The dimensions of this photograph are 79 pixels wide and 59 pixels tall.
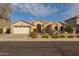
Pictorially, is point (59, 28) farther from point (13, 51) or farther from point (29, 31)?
point (13, 51)

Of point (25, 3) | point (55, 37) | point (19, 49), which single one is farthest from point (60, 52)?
point (25, 3)

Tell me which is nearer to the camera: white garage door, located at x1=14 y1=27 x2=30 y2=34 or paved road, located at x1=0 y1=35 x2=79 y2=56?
paved road, located at x1=0 y1=35 x2=79 y2=56

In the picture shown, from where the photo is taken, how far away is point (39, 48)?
Answer: 13.1 metres

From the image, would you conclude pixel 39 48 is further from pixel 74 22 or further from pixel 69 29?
pixel 74 22

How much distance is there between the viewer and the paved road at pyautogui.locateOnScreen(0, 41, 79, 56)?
1257 cm

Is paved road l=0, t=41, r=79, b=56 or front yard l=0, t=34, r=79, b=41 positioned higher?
front yard l=0, t=34, r=79, b=41

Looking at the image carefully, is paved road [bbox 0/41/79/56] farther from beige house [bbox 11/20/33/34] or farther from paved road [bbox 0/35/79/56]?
beige house [bbox 11/20/33/34]

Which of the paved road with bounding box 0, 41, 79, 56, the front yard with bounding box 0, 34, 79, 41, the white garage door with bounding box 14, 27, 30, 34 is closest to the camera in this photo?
the paved road with bounding box 0, 41, 79, 56

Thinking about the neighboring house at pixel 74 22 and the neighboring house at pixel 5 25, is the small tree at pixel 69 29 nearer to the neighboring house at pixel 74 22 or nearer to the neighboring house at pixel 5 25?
the neighboring house at pixel 74 22

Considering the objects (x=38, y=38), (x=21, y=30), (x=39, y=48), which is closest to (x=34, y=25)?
(x=38, y=38)

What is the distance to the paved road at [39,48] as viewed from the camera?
12570mm

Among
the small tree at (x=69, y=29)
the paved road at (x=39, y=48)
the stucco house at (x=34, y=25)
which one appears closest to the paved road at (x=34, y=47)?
the paved road at (x=39, y=48)

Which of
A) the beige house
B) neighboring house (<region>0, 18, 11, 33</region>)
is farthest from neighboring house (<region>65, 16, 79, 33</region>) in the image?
neighboring house (<region>0, 18, 11, 33</region>)

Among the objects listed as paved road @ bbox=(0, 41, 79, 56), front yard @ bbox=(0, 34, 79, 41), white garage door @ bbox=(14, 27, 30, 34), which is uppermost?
white garage door @ bbox=(14, 27, 30, 34)
